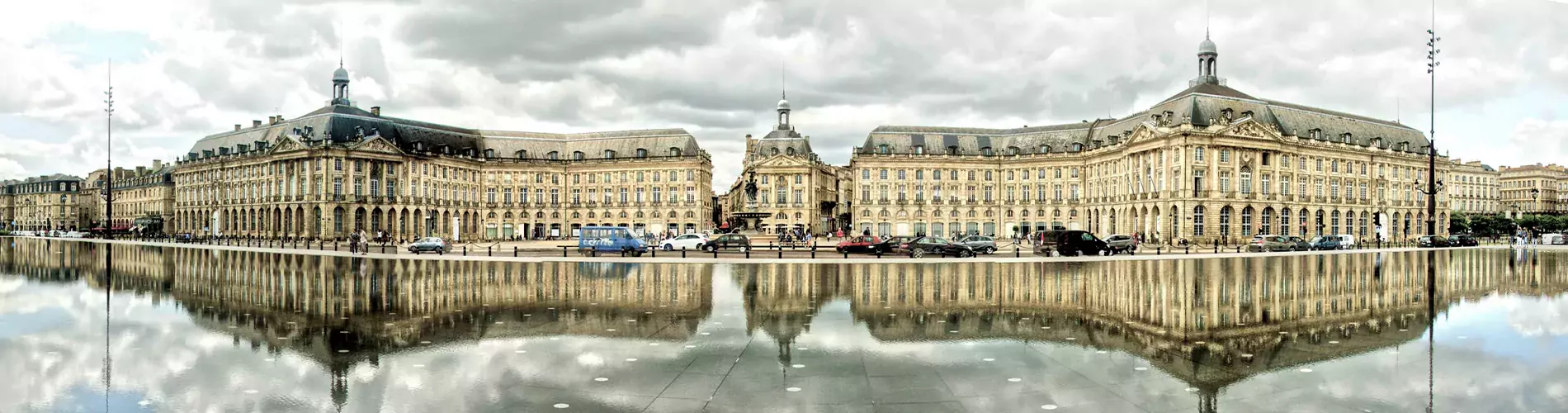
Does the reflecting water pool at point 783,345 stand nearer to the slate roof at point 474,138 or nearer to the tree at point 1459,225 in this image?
the slate roof at point 474,138

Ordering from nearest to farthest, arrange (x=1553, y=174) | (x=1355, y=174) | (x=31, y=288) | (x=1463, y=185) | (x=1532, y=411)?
(x=1532, y=411) < (x=31, y=288) < (x=1355, y=174) < (x=1463, y=185) < (x=1553, y=174)

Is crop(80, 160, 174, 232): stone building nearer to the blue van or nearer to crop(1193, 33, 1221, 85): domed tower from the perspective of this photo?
the blue van

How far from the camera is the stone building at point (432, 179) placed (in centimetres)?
8644

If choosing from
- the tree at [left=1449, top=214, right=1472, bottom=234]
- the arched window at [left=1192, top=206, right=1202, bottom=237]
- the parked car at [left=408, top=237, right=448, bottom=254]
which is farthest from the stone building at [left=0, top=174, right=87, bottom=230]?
the tree at [left=1449, top=214, right=1472, bottom=234]

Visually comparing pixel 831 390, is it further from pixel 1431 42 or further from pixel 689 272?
pixel 1431 42

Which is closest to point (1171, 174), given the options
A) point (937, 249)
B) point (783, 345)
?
point (937, 249)

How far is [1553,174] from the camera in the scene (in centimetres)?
14938

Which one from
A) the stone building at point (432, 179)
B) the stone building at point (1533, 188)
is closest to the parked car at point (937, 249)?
the stone building at point (432, 179)

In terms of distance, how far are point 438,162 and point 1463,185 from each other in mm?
144293

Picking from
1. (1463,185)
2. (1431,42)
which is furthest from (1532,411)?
(1463,185)

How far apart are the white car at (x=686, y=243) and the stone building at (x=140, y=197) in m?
97.0

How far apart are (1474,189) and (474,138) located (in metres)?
144

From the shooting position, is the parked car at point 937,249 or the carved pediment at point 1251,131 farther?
the carved pediment at point 1251,131

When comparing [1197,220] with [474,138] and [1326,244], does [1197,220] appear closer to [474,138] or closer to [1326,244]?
[1326,244]
